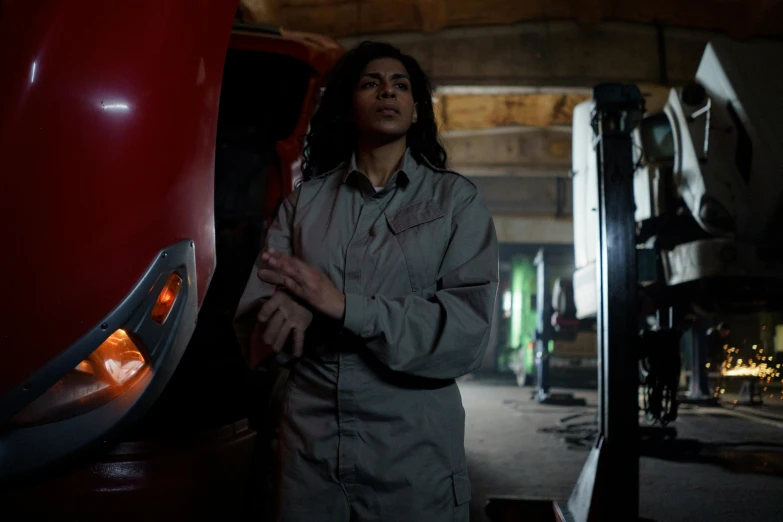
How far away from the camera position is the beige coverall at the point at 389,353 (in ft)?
3.56

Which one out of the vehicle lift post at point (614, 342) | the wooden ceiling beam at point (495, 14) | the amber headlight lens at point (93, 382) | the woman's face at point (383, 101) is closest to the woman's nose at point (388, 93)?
the woman's face at point (383, 101)

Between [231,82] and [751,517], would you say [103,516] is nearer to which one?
[231,82]

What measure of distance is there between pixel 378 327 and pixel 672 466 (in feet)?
11.7

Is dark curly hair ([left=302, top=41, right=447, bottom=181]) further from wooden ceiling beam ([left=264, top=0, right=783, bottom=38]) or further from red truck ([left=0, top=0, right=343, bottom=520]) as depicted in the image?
wooden ceiling beam ([left=264, top=0, right=783, bottom=38])

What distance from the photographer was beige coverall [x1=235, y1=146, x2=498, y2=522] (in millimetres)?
1086

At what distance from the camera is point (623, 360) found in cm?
242

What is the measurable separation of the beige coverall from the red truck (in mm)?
264

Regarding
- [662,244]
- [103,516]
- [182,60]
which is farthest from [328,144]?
[662,244]

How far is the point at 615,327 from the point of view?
2.42 m

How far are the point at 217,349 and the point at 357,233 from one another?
51.4 inches

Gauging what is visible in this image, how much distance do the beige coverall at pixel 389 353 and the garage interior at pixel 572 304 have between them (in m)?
0.53

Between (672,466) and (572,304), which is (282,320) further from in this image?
(572,304)

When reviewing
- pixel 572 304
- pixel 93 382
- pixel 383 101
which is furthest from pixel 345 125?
pixel 572 304

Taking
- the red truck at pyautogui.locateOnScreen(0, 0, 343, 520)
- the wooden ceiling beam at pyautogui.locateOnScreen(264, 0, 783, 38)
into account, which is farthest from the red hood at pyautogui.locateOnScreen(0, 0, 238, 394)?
the wooden ceiling beam at pyautogui.locateOnScreen(264, 0, 783, 38)
